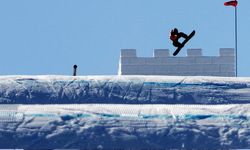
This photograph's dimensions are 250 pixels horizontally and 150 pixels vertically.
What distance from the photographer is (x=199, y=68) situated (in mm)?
31922

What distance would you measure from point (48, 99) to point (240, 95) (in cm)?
497

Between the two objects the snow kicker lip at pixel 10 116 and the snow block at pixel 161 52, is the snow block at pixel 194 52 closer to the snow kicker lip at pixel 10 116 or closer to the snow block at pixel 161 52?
the snow block at pixel 161 52

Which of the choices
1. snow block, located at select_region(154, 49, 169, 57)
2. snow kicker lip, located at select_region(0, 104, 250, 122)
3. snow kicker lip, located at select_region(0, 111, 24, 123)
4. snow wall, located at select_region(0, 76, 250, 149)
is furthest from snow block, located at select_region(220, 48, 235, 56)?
snow kicker lip, located at select_region(0, 111, 24, 123)

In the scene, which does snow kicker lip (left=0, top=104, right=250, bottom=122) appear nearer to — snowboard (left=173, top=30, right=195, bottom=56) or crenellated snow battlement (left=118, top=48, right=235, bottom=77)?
crenellated snow battlement (left=118, top=48, right=235, bottom=77)

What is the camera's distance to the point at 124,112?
26.8m

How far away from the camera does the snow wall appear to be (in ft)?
85.7

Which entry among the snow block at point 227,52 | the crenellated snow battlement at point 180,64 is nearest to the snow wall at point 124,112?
the crenellated snow battlement at point 180,64

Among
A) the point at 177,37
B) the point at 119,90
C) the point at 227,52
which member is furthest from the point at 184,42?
the point at 119,90

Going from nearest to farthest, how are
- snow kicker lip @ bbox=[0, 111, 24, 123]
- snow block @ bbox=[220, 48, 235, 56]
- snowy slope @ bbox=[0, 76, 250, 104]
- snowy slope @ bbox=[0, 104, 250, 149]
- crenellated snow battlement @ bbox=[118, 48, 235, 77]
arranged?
snowy slope @ bbox=[0, 104, 250, 149], snow kicker lip @ bbox=[0, 111, 24, 123], snowy slope @ bbox=[0, 76, 250, 104], crenellated snow battlement @ bbox=[118, 48, 235, 77], snow block @ bbox=[220, 48, 235, 56]

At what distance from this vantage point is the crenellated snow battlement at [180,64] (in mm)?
31891

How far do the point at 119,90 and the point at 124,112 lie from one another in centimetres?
101

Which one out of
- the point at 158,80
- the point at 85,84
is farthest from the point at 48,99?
the point at 158,80

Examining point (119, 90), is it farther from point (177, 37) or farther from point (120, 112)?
point (177, 37)

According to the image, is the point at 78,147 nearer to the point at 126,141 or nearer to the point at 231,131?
the point at 126,141
